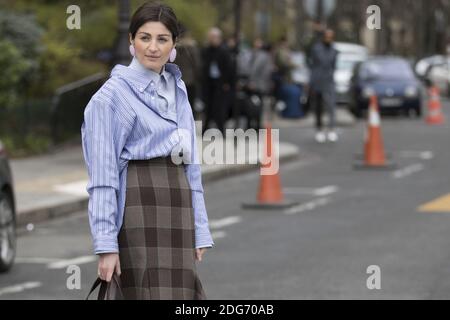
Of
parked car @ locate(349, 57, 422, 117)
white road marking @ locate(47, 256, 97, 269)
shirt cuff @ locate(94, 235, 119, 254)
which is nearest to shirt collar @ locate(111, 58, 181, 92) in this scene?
shirt cuff @ locate(94, 235, 119, 254)

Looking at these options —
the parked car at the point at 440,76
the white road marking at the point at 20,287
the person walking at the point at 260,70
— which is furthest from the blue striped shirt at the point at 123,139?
the parked car at the point at 440,76

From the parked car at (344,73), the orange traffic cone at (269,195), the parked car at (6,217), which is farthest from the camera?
the parked car at (344,73)

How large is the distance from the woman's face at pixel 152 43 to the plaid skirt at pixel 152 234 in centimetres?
39

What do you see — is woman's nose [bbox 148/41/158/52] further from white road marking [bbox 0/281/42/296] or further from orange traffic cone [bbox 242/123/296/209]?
orange traffic cone [bbox 242/123/296/209]

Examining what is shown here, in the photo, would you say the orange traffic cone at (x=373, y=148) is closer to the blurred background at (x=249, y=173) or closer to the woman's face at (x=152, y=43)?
the blurred background at (x=249, y=173)

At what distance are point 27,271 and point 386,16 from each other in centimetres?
7361

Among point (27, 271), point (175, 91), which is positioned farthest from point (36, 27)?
point (175, 91)

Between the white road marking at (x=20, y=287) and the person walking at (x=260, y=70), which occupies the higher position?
the person walking at (x=260, y=70)

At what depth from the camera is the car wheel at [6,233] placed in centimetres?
1100

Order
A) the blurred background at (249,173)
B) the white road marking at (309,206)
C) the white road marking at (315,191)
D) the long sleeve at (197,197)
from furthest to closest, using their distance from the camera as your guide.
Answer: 1. the white road marking at (315,191)
2. the white road marking at (309,206)
3. the blurred background at (249,173)
4. the long sleeve at (197,197)

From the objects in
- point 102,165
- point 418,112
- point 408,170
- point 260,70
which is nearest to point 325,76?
point 260,70

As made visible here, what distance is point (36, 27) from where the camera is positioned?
74.0 feet

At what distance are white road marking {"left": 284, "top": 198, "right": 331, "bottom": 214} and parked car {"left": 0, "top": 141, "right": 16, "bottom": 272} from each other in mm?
4406

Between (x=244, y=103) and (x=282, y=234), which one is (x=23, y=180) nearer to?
(x=282, y=234)
